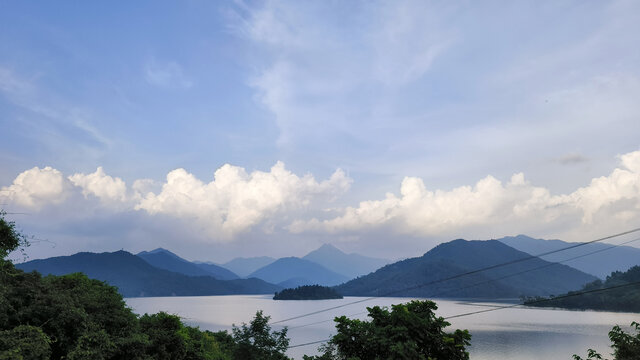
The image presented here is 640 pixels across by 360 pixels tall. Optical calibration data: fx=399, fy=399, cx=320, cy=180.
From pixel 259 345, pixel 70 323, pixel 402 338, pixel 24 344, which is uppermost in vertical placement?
pixel 70 323

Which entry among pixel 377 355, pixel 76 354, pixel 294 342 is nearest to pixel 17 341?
pixel 76 354

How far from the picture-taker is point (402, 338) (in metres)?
18.8

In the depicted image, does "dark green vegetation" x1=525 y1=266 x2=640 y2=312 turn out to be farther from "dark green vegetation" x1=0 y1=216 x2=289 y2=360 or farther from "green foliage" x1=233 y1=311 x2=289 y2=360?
"dark green vegetation" x1=0 y1=216 x2=289 y2=360

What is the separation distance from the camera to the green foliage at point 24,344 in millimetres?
15055

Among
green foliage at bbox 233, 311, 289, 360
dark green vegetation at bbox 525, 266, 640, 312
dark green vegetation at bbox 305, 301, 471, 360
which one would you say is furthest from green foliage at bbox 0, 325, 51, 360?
dark green vegetation at bbox 525, 266, 640, 312

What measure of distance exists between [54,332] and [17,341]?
3477 mm

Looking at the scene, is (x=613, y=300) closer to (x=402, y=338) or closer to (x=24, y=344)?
(x=402, y=338)

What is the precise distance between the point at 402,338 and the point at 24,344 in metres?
15.9

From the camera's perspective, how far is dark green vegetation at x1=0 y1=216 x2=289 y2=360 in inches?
661

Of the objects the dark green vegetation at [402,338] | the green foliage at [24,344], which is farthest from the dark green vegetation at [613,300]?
the green foliage at [24,344]

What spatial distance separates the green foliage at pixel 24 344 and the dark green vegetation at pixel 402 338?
11.5 m

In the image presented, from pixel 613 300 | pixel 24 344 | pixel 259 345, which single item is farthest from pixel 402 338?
pixel 613 300

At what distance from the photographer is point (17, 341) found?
1580 centimetres

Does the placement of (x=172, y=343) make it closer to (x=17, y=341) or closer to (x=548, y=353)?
(x=17, y=341)
